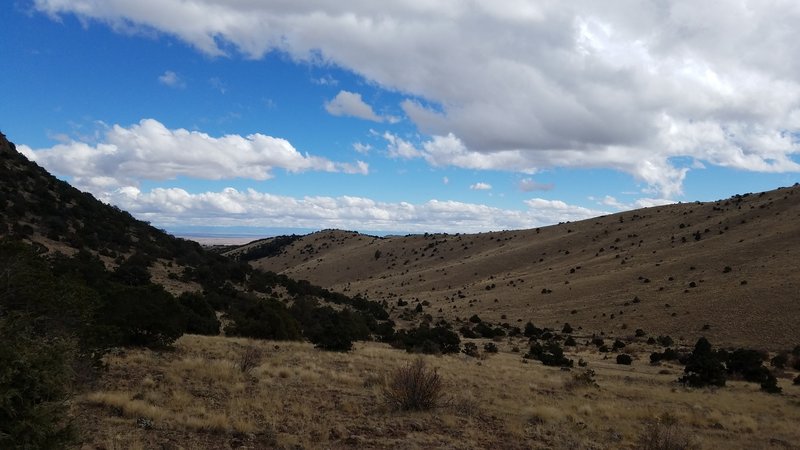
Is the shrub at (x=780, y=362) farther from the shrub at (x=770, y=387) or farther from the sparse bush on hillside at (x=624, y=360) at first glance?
the sparse bush on hillside at (x=624, y=360)

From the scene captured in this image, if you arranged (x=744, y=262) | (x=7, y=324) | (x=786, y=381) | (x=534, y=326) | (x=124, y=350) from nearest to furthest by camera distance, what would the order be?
(x=7, y=324), (x=124, y=350), (x=786, y=381), (x=534, y=326), (x=744, y=262)

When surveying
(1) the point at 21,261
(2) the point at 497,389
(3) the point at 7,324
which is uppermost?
(1) the point at 21,261

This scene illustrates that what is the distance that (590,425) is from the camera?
13672 millimetres

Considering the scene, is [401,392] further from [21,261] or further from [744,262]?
[744,262]

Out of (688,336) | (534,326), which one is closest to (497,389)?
(688,336)

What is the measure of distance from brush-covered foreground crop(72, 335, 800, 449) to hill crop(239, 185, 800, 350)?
801 inches

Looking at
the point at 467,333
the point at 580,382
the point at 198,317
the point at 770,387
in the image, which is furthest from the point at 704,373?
the point at 198,317

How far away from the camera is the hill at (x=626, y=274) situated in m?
40.5

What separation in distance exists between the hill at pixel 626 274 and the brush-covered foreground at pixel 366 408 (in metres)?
20.3

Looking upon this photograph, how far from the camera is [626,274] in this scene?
56.7 metres

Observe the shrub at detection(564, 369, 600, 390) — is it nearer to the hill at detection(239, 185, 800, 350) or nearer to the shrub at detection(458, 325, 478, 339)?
the shrub at detection(458, 325, 478, 339)

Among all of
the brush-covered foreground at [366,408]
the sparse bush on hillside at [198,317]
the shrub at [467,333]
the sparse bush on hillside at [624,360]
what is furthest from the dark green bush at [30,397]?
the shrub at [467,333]

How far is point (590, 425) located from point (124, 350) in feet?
48.5

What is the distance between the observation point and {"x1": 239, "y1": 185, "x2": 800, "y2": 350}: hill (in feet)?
133
